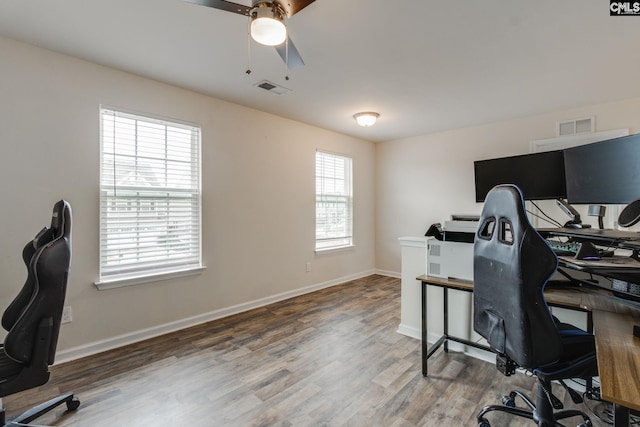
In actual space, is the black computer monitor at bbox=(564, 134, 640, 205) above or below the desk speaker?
above

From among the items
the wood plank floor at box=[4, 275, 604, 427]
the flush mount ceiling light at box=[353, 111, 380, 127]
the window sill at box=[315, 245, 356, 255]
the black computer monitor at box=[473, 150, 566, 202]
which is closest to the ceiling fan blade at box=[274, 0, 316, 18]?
the flush mount ceiling light at box=[353, 111, 380, 127]

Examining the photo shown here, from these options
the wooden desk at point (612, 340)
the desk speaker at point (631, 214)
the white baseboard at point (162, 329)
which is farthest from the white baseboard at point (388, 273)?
the desk speaker at point (631, 214)

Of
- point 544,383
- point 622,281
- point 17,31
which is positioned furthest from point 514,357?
point 17,31

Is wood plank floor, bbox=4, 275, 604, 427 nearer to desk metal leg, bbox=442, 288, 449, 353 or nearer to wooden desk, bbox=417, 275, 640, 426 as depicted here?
desk metal leg, bbox=442, 288, 449, 353

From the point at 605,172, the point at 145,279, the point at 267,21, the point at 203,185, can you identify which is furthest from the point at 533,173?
the point at 145,279

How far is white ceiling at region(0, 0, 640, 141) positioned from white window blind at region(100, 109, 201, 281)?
544 millimetres

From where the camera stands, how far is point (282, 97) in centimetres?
336

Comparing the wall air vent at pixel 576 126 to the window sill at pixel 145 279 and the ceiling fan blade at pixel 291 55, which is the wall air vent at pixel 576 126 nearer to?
the ceiling fan blade at pixel 291 55

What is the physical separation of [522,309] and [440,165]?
3.97 meters

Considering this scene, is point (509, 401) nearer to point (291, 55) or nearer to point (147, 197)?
point (291, 55)

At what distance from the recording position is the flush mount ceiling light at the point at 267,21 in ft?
5.13

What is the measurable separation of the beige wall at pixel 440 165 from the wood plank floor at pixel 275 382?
8.19 feet

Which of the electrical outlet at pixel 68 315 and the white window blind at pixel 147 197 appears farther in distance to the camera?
the white window blind at pixel 147 197

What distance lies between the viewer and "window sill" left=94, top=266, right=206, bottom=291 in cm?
261
